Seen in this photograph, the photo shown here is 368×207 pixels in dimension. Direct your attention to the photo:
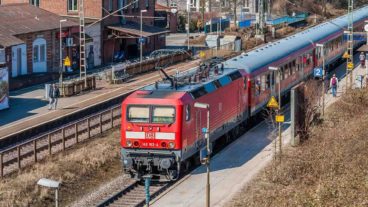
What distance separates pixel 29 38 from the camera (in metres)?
53.5

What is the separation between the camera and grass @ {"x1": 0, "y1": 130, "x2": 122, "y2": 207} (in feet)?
84.9

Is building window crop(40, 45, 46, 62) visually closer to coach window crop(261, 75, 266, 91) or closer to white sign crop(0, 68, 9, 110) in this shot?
white sign crop(0, 68, 9, 110)

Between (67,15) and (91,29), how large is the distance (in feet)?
13.4

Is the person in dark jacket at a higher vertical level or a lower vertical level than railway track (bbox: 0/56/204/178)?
higher

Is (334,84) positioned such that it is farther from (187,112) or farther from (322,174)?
(322,174)

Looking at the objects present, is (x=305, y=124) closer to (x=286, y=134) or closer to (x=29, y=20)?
(x=286, y=134)

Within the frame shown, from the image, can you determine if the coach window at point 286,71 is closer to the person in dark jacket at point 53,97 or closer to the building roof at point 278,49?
the building roof at point 278,49

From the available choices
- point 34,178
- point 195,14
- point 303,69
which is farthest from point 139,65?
point 195,14

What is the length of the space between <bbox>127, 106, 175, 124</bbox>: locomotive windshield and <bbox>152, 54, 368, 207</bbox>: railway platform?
2.36 meters

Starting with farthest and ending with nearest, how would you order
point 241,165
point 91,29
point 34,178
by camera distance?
point 91,29 < point 241,165 < point 34,178

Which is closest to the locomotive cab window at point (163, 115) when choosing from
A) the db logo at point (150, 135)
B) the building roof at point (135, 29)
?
the db logo at point (150, 135)

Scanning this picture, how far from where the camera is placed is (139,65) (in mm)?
58625

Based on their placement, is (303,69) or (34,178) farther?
(303,69)

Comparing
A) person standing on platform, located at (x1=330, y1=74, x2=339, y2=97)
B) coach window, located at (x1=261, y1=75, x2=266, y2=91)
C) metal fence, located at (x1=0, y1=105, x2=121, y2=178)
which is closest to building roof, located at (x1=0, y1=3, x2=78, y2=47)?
metal fence, located at (x1=0, y1=105, x2=121, y2=178)
